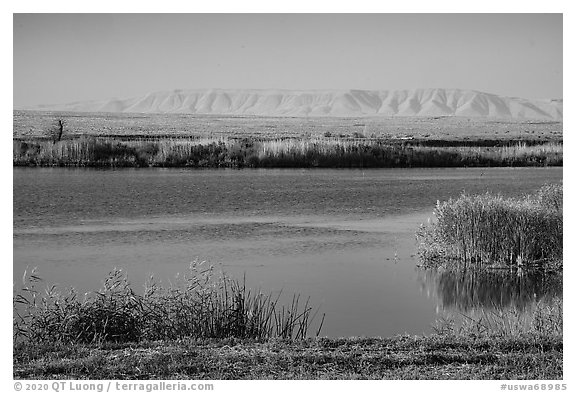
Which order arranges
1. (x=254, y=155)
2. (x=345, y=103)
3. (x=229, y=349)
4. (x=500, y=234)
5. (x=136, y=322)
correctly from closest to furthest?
(x=229, y=349) → (x=136, y=322) → (x=500, y=234) → (x=254, y=155) → (x=345, y=103)

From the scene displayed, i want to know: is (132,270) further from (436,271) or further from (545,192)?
(545,192)

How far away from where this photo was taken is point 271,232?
19734mm

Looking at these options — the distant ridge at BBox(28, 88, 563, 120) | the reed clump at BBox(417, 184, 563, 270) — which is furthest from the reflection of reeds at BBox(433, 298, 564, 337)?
the distant ridge at BBox(28, 88, 563, 120)

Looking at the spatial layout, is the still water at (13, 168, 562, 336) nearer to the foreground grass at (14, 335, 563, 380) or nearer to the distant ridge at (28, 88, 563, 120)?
the foreground grass at (14, 335, 563, 380)

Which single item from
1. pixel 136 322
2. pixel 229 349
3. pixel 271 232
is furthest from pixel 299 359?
pixel 271 232

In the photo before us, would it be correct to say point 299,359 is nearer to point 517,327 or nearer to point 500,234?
point 517,327

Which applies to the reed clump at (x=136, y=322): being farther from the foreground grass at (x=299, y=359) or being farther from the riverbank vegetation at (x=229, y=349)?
the foreground grass at (x=299, y=359)

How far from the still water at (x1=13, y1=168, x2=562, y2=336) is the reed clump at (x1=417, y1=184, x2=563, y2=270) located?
670 millimetres

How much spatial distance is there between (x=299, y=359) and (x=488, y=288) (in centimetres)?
805

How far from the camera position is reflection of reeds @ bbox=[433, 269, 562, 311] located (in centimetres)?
1424

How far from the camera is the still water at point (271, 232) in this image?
1439 cm

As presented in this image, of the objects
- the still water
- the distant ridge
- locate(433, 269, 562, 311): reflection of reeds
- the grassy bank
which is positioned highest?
the distant ridge

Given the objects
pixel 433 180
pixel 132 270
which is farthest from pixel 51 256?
pixel 433 180

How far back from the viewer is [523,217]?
15.6 metres
